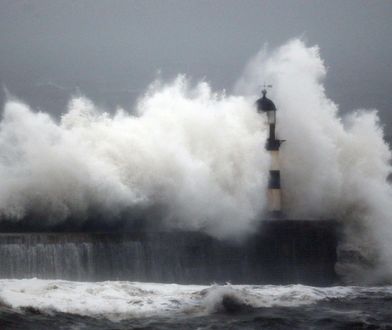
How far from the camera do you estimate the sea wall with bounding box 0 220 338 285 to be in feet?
38.0

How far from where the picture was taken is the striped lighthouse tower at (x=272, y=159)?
17.1 meters

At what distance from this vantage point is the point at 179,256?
45.0 ft

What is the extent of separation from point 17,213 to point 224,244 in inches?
162

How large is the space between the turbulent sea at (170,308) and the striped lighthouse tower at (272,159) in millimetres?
4640

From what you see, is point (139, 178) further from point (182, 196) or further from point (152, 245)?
point (152, 245)

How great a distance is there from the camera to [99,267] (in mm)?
12391

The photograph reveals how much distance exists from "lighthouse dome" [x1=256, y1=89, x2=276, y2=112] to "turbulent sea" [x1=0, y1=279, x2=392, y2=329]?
21.2 ft

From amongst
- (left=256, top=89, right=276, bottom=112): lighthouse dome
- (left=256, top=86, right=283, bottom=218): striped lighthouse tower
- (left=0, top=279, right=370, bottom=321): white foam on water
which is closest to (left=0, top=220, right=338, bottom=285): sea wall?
(left=0, top=279, right=370, bottom=321): white foam on water

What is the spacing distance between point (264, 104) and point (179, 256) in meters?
5.78

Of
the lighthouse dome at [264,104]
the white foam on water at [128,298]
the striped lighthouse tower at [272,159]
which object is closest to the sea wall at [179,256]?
the white foam on water at [128,298]

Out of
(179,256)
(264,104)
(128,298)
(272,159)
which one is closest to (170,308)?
(128,298)

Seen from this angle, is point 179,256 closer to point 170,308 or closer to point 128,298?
point 128,298

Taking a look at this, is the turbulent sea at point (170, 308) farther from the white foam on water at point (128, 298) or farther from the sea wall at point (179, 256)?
the sea wall at point (179, 256)

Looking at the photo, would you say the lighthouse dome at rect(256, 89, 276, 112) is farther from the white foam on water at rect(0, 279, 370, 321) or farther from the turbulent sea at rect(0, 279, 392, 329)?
the turbulent sea at rect(0, 279, 392, 329)
